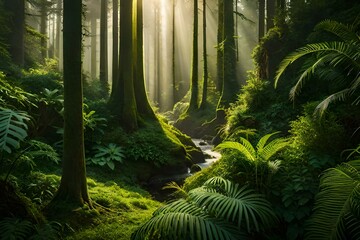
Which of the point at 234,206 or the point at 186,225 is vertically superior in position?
the point at 234,206

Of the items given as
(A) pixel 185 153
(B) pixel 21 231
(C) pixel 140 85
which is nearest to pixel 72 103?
(B) pixel 21 231

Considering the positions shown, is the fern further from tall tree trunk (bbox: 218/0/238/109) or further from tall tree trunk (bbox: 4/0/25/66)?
tall tree trunk (bbox: 218/0/238/109)

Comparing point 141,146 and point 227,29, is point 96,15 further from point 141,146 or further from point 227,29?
Result: point 141,146

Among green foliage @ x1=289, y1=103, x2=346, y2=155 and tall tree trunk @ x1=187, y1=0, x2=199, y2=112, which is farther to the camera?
tall tree trunk @ x1=187, y1=0, x2=199, y2=112

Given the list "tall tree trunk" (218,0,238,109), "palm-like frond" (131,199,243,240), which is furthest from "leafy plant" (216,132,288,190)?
"tall tree trunk" (218,0,238,109)

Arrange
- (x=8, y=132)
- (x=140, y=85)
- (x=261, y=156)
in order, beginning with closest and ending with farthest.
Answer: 1. (x=8, y=132)
2. (x=261, y=156)
3. (x=140, y=85)

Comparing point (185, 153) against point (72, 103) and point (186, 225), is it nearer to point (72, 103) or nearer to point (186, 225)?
point (72, 103)

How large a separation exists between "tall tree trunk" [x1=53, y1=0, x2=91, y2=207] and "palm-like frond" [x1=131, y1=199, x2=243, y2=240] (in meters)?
1.98

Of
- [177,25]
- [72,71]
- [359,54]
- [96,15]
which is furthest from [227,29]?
[177,25]

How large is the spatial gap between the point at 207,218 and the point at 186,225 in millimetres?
387

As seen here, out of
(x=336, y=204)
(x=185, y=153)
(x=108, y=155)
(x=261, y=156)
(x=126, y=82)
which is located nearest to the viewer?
(x=336, y=204)

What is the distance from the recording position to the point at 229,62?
713 inches

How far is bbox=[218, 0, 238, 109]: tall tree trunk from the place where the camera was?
56.3 ft

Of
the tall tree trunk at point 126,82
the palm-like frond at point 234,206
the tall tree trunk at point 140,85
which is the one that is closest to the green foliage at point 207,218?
the palm-like frond at point 234,206
